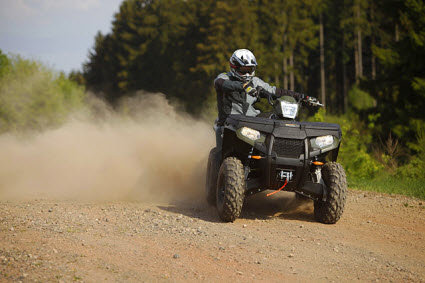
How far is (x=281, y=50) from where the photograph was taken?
202ft

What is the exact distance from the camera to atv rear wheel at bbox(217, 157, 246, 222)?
8047mm

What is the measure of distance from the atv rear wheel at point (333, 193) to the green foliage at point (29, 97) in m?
30.4

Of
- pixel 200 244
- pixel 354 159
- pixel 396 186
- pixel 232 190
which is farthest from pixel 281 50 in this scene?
pixel 200 244

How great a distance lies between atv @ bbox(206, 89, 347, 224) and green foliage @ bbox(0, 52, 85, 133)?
29912 millimetres

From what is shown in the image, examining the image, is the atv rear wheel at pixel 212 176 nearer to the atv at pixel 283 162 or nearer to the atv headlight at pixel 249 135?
the atv at pixel 283 162

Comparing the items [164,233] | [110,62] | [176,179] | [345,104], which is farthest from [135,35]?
[164,233]

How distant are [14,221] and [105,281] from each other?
3.35m

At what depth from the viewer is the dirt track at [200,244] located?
5.85m

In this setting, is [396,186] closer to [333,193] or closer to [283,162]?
[333,193]

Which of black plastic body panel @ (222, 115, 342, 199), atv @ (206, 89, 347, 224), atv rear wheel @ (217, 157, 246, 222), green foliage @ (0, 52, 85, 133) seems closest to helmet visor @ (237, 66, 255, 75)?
atv @ (206, 89, 347, 224)

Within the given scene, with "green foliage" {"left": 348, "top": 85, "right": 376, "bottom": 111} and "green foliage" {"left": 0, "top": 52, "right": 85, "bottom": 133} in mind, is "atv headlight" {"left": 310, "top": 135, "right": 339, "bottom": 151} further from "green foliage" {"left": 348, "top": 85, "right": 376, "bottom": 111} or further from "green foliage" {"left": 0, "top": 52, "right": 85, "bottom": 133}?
"green foliage" {"left": 348, "top": 85, "right": 376, "bottom": 111}

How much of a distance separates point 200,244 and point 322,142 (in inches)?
104

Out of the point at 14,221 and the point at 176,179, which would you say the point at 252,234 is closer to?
the point at 14,221

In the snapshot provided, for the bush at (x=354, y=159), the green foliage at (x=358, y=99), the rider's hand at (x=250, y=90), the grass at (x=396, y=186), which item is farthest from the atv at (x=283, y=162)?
the green foliage at (x=358, y=99)
